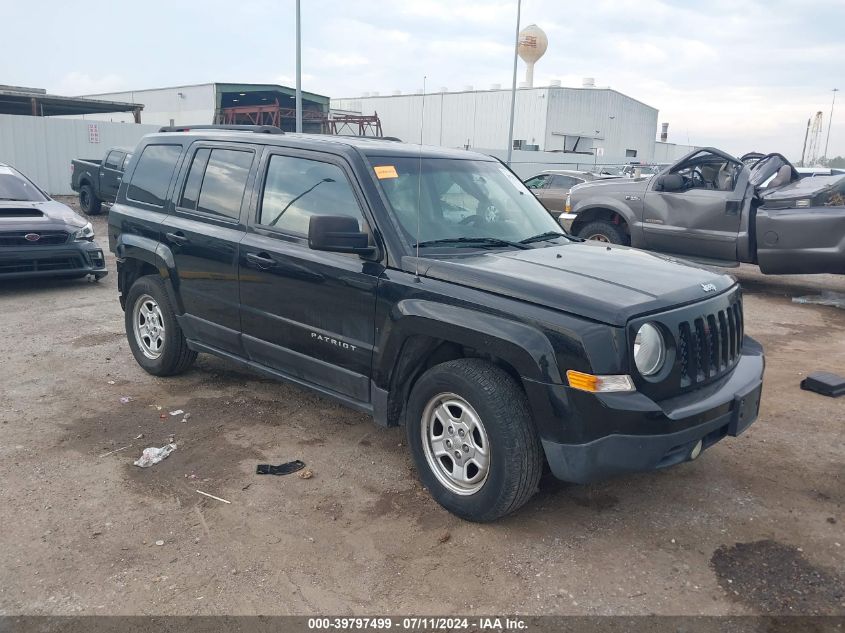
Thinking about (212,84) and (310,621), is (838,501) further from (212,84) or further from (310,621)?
(212,84)

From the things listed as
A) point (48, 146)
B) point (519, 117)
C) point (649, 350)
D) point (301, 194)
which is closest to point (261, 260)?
point (301, 194)

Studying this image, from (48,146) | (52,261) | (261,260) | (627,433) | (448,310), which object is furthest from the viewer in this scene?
(48,146)

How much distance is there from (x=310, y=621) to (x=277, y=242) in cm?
235

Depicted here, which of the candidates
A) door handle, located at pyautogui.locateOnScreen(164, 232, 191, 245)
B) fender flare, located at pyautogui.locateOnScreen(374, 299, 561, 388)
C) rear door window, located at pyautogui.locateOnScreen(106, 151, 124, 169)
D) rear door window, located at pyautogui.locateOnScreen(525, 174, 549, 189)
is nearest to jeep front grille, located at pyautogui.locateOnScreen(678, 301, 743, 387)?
fender flare, located at pyautogui.locateOnScreen(374, 299, 561, 388)

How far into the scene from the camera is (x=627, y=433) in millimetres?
3082

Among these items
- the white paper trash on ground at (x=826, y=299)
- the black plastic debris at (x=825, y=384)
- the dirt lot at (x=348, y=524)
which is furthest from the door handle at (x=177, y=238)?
the white paper trash on ground at (x=826, y=299)

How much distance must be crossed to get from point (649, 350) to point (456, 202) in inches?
64.4

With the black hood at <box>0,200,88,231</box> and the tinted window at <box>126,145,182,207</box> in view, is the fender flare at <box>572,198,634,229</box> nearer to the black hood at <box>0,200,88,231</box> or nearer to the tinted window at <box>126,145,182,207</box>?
the tinted window at <box>126,145,182,207</box>

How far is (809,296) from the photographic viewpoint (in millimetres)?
9836

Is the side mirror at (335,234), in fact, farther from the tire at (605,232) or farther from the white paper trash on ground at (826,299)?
the white paper trash on ground at (826,299)

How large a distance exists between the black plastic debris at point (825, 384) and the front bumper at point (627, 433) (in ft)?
9.35

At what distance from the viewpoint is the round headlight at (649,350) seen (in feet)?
10.3

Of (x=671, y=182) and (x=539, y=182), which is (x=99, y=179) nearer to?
(x=539, y=182)

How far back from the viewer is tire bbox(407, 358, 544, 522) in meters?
3.27
